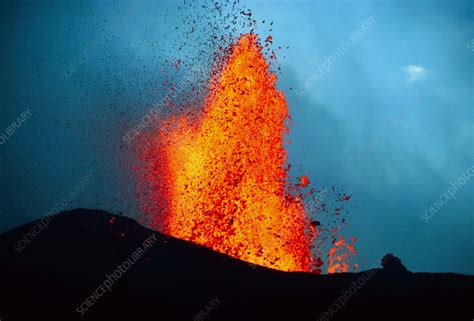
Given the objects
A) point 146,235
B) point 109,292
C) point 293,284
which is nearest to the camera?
point 109,292

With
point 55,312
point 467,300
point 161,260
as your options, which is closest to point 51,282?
point 55,312

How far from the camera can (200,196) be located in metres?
27.3

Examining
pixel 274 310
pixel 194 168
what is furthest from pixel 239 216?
pixel 274 310

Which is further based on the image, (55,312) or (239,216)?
(239,216)

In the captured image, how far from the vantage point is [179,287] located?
1753 cm

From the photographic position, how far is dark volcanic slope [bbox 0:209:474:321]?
16016 mm

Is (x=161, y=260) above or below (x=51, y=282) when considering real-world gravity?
above

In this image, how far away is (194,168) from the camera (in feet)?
92.7

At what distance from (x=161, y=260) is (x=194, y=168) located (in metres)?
9.99

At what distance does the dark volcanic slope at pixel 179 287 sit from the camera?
16.0 m

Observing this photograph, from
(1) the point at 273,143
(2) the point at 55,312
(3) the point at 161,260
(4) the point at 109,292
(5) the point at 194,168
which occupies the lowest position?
(2) the point at 55,312

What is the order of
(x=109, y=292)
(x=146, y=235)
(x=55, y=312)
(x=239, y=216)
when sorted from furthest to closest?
1. (x=239, y=216)
2. (x=146, y=235)
3. (x=109, y=292)
4. (x=55, y=312)

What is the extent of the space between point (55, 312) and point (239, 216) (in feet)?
42.2

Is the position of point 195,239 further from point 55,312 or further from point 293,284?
point 55,312
